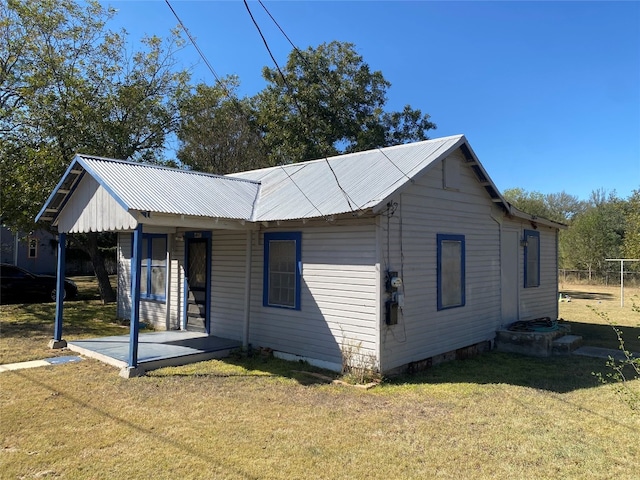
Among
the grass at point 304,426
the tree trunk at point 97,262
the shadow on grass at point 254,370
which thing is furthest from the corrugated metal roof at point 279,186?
the tree trunk at point 97,262

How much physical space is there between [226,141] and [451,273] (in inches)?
666

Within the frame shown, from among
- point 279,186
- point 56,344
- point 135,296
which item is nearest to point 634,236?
point 279,186

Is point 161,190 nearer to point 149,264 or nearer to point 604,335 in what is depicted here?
point 149,264

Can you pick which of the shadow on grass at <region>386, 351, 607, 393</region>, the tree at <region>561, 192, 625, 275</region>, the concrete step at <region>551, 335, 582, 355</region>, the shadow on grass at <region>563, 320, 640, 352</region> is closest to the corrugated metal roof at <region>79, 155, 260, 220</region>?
the shadow on grass at <region>386, 351, 607, 393</region>

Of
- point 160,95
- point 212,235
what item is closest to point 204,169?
point 160,95

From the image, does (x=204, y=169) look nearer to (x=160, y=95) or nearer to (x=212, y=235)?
(x=160, y=95)

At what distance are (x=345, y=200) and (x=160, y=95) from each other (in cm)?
1244

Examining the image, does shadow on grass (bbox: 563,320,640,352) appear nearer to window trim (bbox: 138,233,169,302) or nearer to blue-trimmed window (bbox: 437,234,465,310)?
blue-trimmed window (bbox: 437,234,465,310)

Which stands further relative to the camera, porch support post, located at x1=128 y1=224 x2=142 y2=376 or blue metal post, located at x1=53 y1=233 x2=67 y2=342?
blue metal post, located at x1=53 y1=233 x2=67 y2=342

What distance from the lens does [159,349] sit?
341 inches

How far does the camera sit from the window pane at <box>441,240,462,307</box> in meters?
8.62

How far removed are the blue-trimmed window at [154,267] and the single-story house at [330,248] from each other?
7 cm

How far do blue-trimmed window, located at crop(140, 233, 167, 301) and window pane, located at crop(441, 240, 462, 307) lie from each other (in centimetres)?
660

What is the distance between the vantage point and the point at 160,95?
56.0 feet
